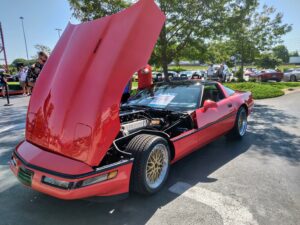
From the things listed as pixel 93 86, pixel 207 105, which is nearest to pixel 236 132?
pixel 207 105

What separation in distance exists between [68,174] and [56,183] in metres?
0.15

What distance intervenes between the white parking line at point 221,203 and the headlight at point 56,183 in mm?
1309

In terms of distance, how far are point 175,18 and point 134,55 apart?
6.80 metres

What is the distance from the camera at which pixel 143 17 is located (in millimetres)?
2855

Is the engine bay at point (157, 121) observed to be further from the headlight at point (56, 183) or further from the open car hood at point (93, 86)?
the headlight at point (56, 183)

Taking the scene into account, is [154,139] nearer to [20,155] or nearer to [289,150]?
[20,155]

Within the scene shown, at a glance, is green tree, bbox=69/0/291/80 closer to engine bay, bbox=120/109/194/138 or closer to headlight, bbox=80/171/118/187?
engine bay, bbox=120/109/194/138

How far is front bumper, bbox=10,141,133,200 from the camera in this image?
238 centimetres

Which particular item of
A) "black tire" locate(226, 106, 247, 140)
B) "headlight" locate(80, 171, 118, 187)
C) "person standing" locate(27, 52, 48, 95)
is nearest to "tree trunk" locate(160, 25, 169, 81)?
"person standing" locate(27, 52, 48, 95)

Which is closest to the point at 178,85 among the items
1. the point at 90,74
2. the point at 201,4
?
the point at 90,74

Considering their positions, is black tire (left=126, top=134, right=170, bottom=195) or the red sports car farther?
the red sports car

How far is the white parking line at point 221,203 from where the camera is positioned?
2.54 meters

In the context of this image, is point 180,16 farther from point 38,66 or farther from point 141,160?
point 141,160

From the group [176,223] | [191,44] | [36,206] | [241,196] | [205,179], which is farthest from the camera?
[191,44]
